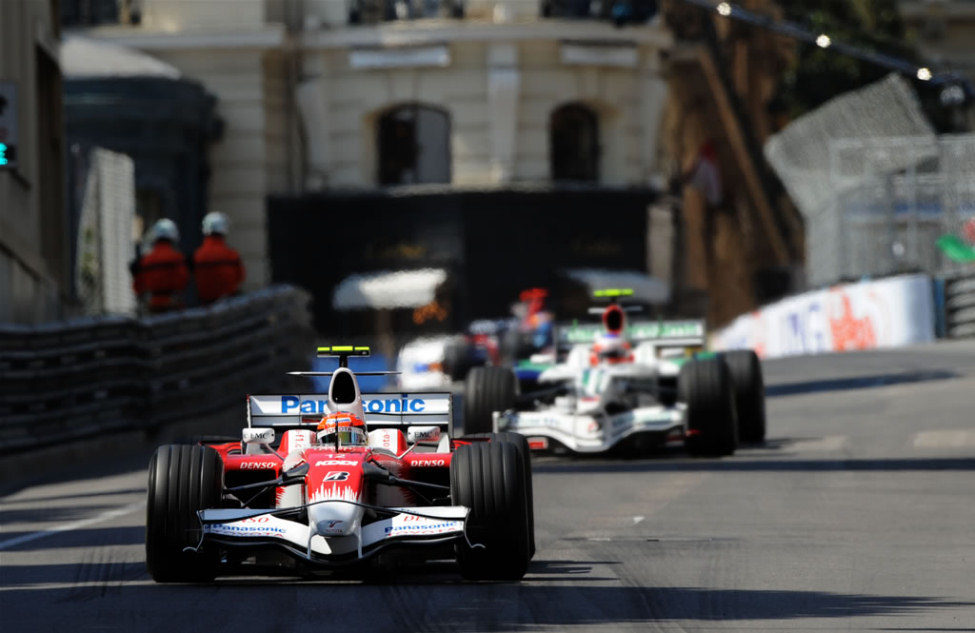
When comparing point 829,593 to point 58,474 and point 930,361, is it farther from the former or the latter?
point 930,361

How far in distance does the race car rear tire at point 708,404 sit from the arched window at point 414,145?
26961 millimetres

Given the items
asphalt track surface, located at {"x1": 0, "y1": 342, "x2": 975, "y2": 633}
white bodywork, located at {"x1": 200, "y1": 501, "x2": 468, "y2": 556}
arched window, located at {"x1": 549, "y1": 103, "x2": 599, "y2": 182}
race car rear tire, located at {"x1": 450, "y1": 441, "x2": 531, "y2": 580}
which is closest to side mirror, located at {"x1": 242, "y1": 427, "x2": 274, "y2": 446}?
asphalt track surface, located at {"x1": 0, "y1": 342, "x2": 975, "y2": 633}

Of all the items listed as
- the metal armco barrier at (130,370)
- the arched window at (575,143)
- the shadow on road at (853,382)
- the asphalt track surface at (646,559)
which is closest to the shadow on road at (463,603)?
the asphalt track surface at (646,559)

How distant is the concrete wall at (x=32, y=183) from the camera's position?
2441 cm

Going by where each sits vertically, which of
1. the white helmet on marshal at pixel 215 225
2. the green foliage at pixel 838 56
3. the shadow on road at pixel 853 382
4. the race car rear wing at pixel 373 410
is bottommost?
the shadow on road at pixel 853 382

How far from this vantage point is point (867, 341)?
34.2 metres

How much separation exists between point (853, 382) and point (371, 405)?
16209 millimetres

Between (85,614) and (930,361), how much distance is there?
21.6 metres

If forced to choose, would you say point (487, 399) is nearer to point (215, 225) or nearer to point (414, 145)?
point (215, 225)

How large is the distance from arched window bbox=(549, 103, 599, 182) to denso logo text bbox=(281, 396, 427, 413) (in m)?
32.8

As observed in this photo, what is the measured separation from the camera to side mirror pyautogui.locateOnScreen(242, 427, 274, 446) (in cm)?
1134

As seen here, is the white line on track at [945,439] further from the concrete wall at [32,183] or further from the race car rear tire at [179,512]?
the race car rear tire at [179,512]

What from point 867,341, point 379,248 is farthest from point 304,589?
point 379,248

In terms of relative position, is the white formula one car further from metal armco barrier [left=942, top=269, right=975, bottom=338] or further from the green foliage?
the green foliage
